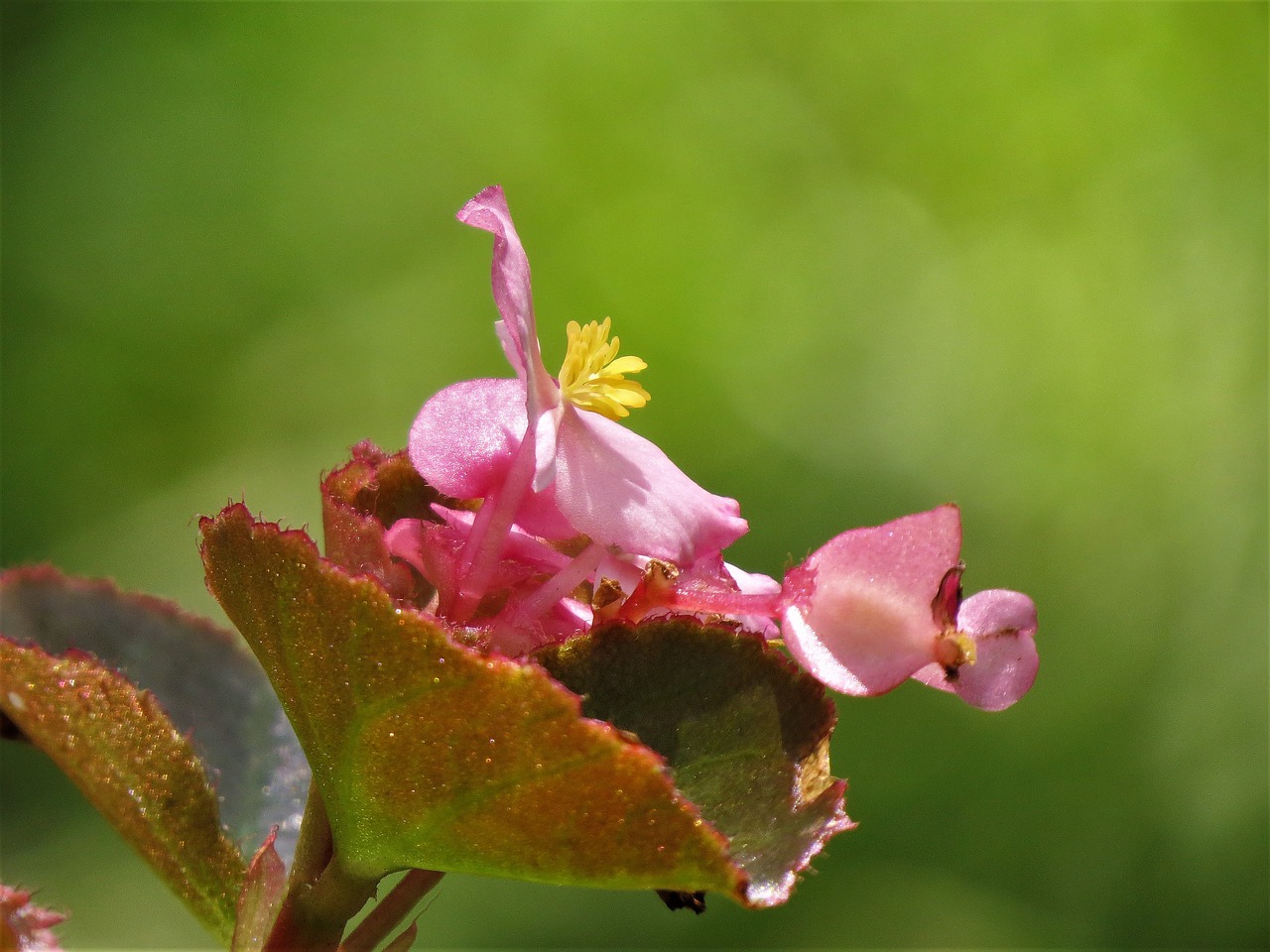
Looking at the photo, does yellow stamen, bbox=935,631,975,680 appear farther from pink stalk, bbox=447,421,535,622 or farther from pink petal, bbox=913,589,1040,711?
pink stalk, bbox=447,421,535,622

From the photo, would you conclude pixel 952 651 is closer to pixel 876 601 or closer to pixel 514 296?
pixel 876 601

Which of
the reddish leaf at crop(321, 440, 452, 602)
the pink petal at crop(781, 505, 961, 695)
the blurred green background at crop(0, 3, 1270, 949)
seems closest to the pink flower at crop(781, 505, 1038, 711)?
the pink petal at crop(781, 505, 961, 695)

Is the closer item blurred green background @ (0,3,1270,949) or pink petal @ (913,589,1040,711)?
pink petal @ (913,589,1040,711)

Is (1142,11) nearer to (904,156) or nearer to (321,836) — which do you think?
(904,156)

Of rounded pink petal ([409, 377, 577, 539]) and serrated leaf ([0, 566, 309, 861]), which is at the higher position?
rounded pink petal ([409, 377, 577, 539])

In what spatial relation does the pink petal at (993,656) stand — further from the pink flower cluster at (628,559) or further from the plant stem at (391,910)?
the plant stem at (391,910)

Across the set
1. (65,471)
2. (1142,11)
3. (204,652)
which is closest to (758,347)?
(1142,11)

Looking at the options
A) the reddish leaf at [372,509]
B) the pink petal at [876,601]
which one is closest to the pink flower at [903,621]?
the pink petal at [876,601]
